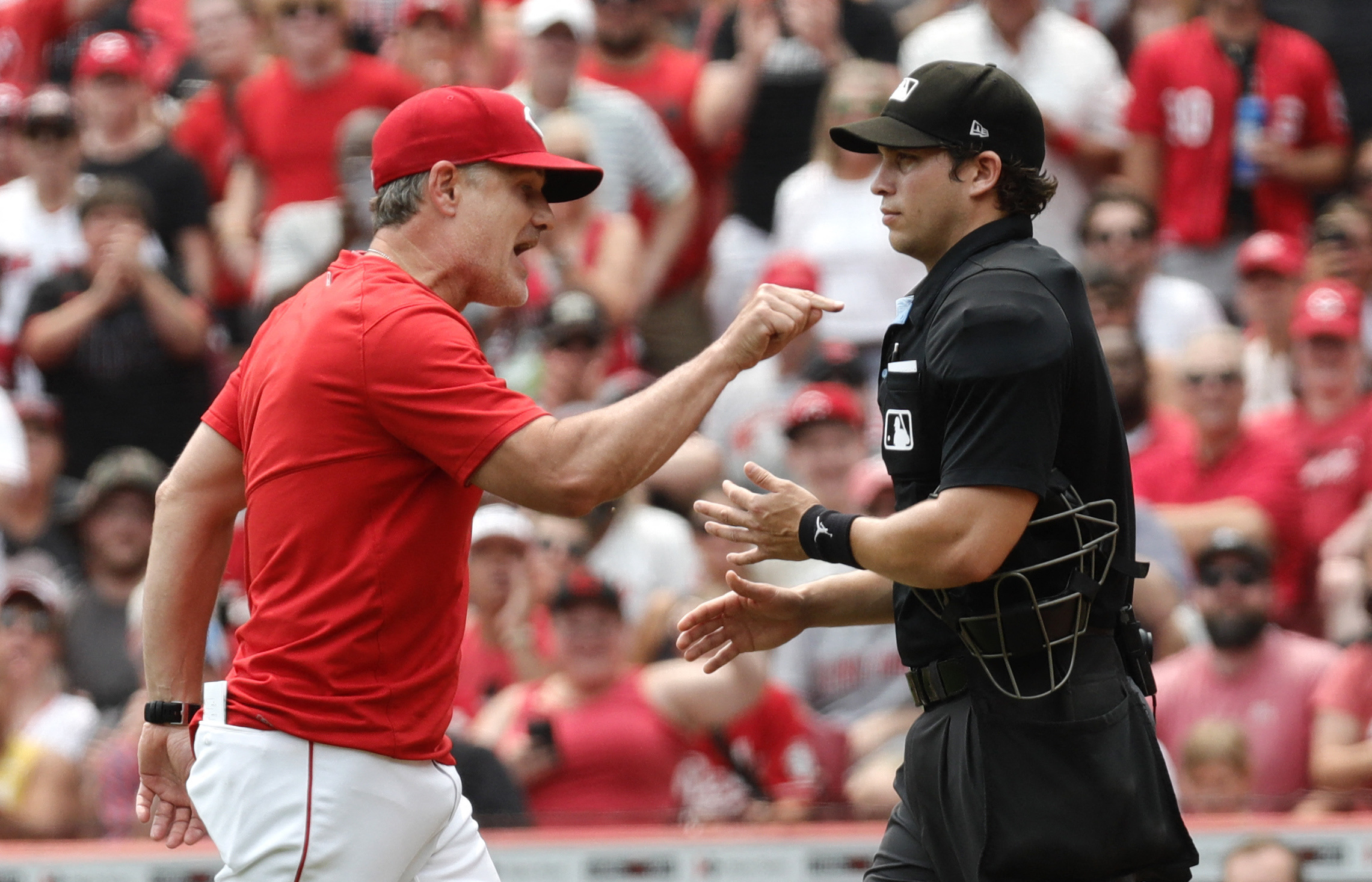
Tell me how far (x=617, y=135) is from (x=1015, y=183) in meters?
5.40

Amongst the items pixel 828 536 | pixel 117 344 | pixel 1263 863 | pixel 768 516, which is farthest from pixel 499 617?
pixel 828 536

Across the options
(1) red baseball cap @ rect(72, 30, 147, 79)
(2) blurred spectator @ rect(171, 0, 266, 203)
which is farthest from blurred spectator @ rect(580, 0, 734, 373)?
(1) red baseball cap @ rect(72, 30, 147, 79)

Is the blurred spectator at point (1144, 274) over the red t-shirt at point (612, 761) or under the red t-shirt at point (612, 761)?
over

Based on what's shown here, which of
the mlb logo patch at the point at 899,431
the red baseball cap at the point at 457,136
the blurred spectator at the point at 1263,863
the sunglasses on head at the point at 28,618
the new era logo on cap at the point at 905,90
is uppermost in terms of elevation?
the new era logo on cap at the point at 905,90

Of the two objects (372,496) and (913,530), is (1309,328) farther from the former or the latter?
(372,496)

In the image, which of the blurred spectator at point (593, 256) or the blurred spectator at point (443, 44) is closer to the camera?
the blurred spectator at point (593, 256)

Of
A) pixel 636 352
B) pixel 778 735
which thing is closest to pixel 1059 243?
pixel 636 352

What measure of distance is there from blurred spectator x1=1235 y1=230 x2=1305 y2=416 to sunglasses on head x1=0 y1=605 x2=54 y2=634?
525 centimetres

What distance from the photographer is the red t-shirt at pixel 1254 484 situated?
707 centimetres

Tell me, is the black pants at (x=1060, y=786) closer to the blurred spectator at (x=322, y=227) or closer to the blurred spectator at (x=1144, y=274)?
the blurred spectator at (x=1144, y=274)

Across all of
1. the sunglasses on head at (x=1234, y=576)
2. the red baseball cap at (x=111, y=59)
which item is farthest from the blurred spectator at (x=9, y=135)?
the sunglasses on head at (x=1234, y=576)

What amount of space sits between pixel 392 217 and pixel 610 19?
578 cm

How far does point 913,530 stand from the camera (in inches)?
133

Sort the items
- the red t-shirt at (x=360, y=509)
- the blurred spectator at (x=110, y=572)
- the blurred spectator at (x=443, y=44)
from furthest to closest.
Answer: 1. the blurred spectator at (x=443, y=44)
2. the blurred spectator at (x=110, y=572)
3. the red t-shirt at (x=360, y=509)
